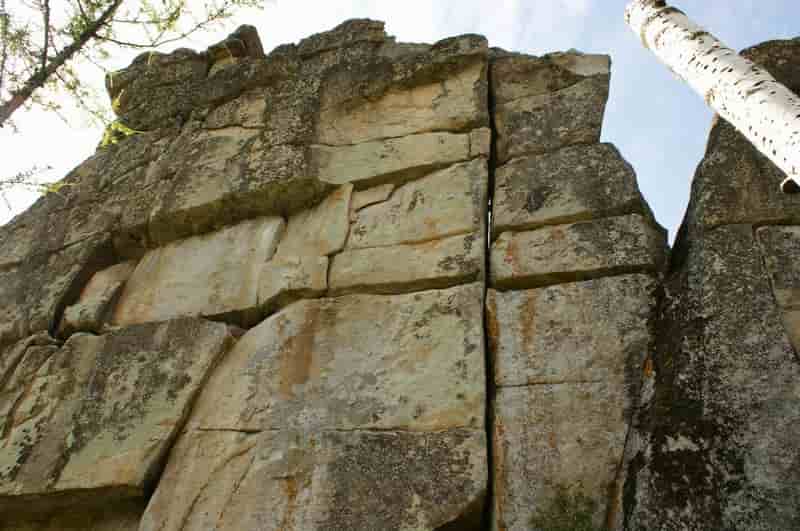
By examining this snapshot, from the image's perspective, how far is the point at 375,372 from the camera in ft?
12.8

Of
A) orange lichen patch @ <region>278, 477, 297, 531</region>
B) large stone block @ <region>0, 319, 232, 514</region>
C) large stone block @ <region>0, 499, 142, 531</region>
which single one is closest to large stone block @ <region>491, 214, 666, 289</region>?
orange lichen patch @ <region>278, 477, 297, 531</region>

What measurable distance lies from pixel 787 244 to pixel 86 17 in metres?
5.49

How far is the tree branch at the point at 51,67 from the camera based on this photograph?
17.2ft

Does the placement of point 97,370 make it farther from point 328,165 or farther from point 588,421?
point 588,421

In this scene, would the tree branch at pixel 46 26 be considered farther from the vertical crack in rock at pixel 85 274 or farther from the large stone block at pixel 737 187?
the large stone block at pixel 737 187

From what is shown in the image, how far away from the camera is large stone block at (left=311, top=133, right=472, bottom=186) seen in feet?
16.3

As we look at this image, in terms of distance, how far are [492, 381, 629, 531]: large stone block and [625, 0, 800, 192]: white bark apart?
1.30 meters

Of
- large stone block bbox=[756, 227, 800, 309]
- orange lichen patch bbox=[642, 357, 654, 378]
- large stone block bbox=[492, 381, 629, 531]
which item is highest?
large stone block bbox=[756, 227, 800, 309]

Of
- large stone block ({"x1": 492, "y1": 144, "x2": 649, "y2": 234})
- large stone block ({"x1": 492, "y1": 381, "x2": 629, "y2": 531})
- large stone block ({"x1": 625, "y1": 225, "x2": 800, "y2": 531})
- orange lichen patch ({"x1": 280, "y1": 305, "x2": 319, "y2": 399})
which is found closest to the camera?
large stone block ({"x1": 625, "y1": 225, "x2": 800, "y2": 531})

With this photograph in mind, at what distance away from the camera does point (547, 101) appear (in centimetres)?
507

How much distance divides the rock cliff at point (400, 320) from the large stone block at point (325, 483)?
0.01m

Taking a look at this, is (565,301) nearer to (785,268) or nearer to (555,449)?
(555,449)

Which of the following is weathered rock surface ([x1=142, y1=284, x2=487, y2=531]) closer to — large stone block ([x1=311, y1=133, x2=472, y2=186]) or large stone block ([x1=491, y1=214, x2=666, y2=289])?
large stone block ([x1=491, y1=214, x2=666, y2=289])

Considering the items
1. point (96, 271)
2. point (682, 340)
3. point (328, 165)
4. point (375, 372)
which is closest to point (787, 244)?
point (682, 340)
